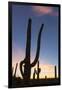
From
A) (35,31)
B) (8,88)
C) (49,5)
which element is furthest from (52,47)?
(8,88)

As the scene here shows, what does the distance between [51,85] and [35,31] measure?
453 millimetres

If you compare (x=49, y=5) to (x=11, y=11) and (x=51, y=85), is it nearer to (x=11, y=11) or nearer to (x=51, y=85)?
(x=11, y=11)

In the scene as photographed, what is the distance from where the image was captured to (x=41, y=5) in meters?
2.21

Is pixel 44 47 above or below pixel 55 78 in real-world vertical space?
above

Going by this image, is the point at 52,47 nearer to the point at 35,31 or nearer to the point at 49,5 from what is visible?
the point at 35,31

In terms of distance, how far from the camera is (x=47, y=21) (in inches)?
87.2

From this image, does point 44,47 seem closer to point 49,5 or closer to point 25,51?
point 25,51

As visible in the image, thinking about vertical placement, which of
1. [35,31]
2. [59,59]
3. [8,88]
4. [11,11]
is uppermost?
[11,11]

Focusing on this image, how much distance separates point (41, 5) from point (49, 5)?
67 mm

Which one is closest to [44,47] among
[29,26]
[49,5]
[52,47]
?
[52,47]

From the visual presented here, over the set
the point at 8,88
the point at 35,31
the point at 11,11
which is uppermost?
the point at 11,11

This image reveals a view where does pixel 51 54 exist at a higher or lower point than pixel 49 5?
lower

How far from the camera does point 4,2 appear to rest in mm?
2121

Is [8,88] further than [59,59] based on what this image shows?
No
